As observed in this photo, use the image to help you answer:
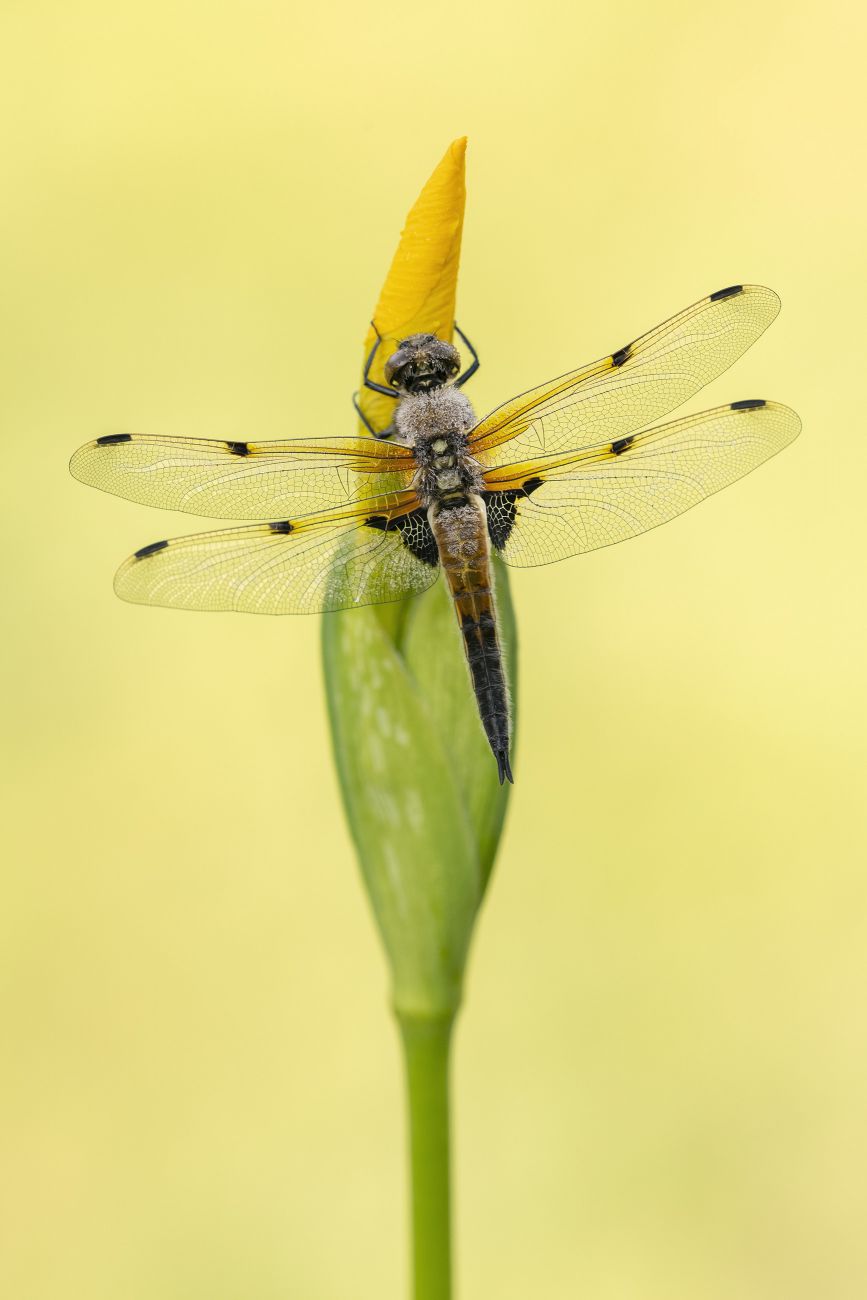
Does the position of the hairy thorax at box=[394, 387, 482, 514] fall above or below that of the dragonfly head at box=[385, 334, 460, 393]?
below

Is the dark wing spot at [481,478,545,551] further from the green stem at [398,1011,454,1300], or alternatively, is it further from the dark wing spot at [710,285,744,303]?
the green stem at [398,1011,454,1300]

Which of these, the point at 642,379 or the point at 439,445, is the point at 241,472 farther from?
the point at 642,379

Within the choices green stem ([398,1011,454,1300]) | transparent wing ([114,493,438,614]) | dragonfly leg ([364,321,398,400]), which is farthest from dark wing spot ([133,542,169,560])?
green stem ([398,1011,454,1300])

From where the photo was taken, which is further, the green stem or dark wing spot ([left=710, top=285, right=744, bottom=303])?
dark wing spot ([left=710, top=285, right=744, bottom=303])

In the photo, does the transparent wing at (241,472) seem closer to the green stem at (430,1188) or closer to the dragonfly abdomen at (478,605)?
the dragonfly abdomen at (478,605)

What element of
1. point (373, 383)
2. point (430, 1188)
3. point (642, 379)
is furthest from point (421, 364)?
point (430, 1188)

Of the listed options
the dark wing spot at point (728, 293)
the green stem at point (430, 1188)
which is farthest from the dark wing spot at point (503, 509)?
the green stem at point (430, 1188)

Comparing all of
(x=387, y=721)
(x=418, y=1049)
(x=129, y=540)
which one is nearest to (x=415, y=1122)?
(x=418, y=1049)

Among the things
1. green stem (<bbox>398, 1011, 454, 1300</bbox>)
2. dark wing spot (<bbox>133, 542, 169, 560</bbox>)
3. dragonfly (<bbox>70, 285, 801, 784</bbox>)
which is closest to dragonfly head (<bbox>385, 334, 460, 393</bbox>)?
dragonfly (<bbox>70, 285, 801, 784</bbox>)

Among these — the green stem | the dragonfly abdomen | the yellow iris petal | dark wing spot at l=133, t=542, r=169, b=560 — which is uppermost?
the yellow iris petal
